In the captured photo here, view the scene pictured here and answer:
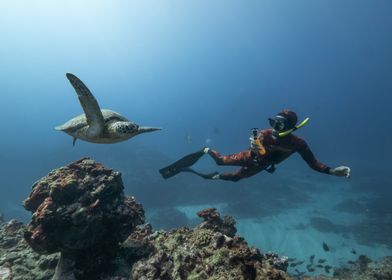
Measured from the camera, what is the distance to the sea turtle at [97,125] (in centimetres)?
666

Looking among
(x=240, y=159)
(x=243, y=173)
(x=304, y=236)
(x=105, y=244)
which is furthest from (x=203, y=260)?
(x=304, y=236)

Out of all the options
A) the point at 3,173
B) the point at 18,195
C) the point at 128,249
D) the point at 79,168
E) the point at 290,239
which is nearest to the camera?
the point at 128,249

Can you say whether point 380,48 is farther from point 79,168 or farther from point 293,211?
point 79,168

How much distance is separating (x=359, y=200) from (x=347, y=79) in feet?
373

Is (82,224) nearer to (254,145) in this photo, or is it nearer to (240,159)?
(254,145)

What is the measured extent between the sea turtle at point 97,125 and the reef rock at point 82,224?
121cm

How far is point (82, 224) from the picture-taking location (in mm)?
5555

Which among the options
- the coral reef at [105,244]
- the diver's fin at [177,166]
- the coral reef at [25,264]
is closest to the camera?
the coral reef at [105,244]

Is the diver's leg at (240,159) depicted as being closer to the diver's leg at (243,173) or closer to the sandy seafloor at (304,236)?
the diver's leg at (243,173)

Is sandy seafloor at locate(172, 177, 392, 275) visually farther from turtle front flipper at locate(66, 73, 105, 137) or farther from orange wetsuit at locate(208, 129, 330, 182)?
turtle front flipper at locate(66, 73, 105, 137)

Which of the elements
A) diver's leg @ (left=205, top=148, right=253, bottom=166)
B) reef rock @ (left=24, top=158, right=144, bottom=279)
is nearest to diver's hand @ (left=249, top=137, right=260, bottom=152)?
diver's leg @ (left=205, top=148, right=253, bottom=166)

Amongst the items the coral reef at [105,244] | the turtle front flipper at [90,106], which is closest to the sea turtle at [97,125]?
Result: the turtle front flipper at [90,106]

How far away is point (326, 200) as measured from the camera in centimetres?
3628

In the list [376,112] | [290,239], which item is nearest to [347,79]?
[376,112]
